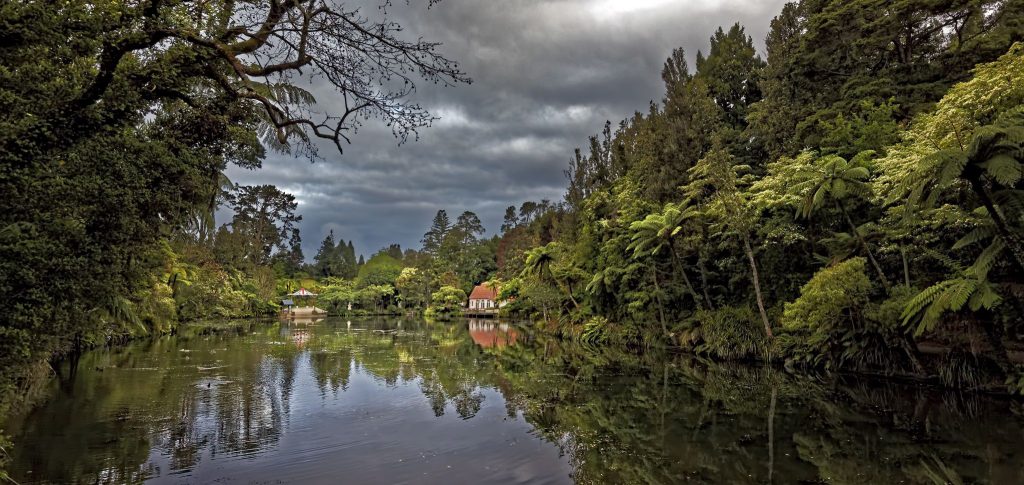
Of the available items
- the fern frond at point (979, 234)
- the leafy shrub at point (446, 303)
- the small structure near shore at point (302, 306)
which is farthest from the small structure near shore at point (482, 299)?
the fern frond at point (979, 234)

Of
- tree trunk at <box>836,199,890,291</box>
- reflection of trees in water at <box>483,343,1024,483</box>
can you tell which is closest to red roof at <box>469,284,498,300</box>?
reflection of trees in water at <box>483,343,1024,483</box>

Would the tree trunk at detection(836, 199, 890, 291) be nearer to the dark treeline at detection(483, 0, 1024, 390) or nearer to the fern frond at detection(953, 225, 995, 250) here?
the dark treeline at detection(483, 0, 1024, 390)

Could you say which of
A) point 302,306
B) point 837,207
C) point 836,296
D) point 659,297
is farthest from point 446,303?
point 836,296

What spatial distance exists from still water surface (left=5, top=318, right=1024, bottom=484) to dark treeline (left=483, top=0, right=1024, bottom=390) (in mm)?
1712

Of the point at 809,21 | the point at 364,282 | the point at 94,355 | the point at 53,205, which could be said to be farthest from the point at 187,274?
the point at 364,282

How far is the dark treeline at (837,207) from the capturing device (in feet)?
32.5

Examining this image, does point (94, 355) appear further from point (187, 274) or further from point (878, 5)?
point (878, 5)

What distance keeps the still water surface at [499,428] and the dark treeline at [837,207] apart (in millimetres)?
1712

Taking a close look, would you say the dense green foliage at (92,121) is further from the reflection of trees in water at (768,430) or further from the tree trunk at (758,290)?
the tree trunk at (758,290)

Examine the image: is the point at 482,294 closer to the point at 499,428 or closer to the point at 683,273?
the point at 683,273

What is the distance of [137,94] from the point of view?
4715 millimetres

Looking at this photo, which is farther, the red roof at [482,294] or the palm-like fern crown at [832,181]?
the red roof at [482,294]

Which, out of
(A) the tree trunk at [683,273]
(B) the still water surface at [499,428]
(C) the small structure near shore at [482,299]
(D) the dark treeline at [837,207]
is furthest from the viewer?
(C) the small structure near shore at [482,299]

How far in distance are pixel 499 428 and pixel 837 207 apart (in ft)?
38.3
